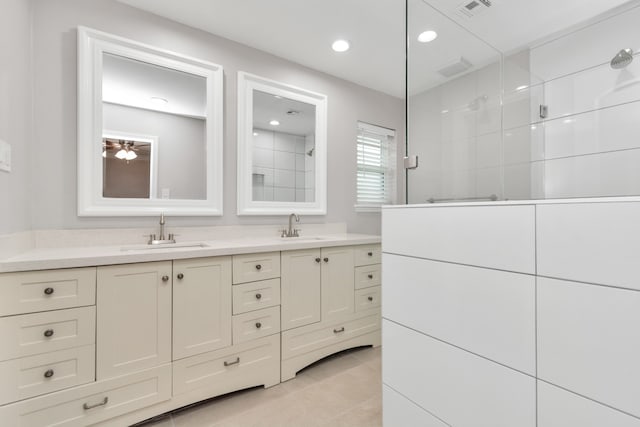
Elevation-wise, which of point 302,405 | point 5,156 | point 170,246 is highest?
point 5,156

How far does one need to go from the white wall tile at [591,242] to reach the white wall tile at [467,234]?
4 cm

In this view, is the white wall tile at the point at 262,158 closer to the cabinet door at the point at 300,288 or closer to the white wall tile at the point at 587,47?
the cabinet door at the point at 300,288

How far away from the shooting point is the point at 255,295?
1.81 meters

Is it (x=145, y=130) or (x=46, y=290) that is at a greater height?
(x=145, y=130)

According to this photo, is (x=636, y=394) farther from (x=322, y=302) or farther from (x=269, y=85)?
(x=269, y=85)

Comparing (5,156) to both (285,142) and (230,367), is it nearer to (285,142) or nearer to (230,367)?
(230,367)

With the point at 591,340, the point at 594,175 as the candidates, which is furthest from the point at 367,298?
the point at 591,340

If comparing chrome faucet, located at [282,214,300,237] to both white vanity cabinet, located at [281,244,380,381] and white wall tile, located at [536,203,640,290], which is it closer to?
white vanity cabinet, located at [281,244,380,381]

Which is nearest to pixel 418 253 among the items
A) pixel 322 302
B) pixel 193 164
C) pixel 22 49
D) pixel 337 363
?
pixel 322 302

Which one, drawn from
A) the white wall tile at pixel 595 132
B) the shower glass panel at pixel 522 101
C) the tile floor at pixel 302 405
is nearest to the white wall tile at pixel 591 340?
the shower glass panel at pixel 522 101

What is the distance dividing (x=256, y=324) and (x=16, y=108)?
1703mm

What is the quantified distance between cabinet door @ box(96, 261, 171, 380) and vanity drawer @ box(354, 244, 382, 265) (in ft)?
4.56

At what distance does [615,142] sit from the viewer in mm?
1204

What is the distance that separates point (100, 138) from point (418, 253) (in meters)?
1.97
